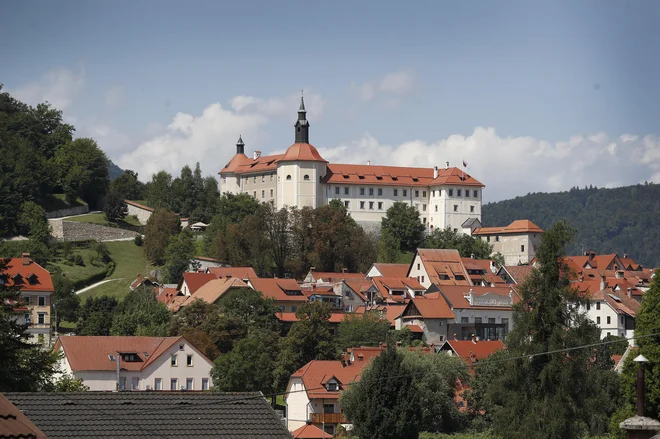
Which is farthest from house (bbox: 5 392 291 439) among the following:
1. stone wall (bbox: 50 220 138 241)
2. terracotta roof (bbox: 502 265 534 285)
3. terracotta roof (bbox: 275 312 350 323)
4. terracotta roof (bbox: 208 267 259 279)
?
stone wall (bbox: 50 220 138 241)

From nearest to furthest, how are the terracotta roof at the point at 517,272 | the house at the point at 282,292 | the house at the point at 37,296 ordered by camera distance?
the house at the point at 37,296
the house at the point at 282,292
the terracotta roof at the point at 517,272

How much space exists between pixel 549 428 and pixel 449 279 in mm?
68857

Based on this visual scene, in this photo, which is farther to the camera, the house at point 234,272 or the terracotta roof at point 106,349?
the house at point 234,272

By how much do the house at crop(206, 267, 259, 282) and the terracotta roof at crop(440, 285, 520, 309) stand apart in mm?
15523

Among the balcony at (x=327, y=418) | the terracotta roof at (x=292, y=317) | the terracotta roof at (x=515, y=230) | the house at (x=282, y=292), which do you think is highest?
the terracotta roof at (x=515, y=230)

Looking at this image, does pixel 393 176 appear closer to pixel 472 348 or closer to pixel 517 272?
pixel 517 272

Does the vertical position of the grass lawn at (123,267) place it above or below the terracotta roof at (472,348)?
above

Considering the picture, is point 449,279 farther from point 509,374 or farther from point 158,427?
point 158,427

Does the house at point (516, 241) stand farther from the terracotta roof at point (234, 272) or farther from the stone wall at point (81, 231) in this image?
the stone wall at point (81, 231)

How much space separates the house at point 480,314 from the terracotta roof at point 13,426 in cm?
8163

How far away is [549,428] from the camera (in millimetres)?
34812

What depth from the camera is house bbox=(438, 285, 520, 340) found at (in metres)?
90.3

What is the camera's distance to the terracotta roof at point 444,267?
340 feet

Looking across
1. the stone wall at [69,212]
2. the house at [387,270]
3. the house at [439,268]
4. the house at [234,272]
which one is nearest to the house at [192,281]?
the house at [234,272]
